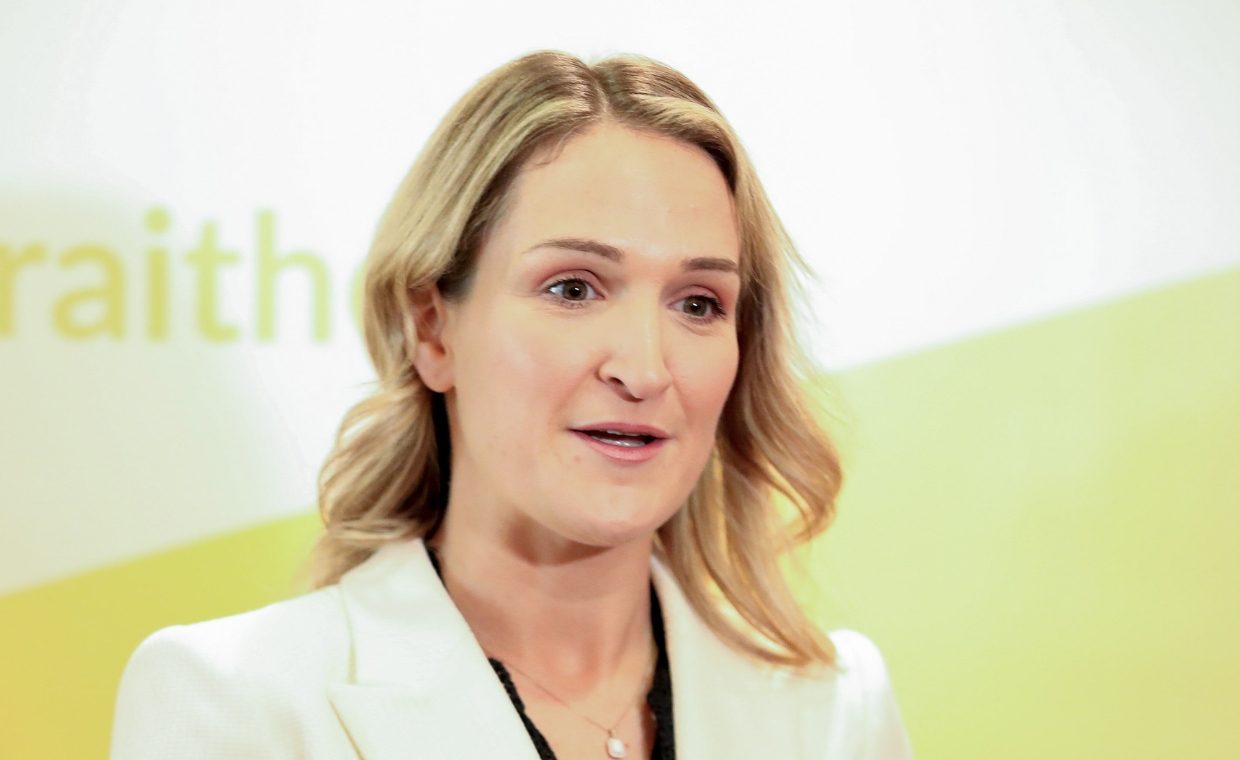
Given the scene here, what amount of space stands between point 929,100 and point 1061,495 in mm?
713

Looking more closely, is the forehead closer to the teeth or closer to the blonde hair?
the blonde hair

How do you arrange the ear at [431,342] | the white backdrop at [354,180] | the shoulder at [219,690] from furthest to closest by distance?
1. the white backdrop at [354,180]
2. the ear at [431,342]
3. the shoulder at [219,690]

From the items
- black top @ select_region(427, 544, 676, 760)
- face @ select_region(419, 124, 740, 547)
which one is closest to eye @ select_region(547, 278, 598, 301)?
face @ select_region(419, 124, 740, 547)

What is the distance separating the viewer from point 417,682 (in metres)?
1.71

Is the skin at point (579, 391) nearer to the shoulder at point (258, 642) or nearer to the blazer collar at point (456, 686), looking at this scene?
the blazer collar at point (456, 686)

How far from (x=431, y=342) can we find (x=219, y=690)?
0.49 metres

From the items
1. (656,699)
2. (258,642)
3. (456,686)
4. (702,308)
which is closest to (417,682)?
(456,686)

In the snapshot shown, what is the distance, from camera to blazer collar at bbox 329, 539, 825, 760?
1.67 meters

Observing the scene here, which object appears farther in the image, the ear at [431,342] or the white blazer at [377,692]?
the ear at [431,342]

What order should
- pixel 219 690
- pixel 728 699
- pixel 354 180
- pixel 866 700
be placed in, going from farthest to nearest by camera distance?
pixel 354 180, pixel 866 700, pixel 728 699, pixel 219 690

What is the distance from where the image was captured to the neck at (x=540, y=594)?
180cm

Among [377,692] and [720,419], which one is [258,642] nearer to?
[377,692]

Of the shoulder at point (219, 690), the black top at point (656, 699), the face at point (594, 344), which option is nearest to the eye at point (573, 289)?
the face at point (594, 344)

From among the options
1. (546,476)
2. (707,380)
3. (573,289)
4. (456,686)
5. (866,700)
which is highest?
(573,289)
